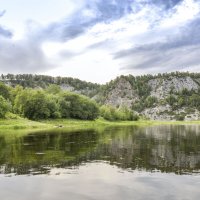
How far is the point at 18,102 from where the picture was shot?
524 feet

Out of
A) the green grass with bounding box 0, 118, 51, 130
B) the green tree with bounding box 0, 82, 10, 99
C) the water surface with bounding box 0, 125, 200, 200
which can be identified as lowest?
the water surface with bounding box 0, 125, 200, 200

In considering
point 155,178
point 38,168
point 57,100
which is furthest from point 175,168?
point 57,100

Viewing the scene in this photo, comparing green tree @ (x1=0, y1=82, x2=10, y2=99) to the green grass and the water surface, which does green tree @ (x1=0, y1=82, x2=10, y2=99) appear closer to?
the green grass

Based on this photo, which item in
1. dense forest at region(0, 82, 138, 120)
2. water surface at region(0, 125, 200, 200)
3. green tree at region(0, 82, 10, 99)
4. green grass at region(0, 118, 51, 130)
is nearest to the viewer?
water surface at region(0, 125, 200, 200)

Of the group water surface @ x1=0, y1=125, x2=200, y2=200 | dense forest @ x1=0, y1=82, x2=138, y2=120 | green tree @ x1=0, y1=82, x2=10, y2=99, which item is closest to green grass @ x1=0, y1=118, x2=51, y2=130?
dense forest @ x1=0, y1=82, x2=138, y2=120

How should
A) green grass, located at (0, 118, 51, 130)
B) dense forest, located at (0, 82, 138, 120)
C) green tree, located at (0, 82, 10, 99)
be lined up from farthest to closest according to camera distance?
green tree, located at (0, 82, 10, 99) → dense forest, located at (0, 82, 138, 120) → green grass, located at (0, 118, 51, 130)

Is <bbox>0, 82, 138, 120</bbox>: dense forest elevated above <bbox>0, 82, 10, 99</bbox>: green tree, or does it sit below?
below

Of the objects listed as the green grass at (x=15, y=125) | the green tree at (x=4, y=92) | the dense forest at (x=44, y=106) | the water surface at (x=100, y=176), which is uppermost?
the green tree at (x=4, y=92)

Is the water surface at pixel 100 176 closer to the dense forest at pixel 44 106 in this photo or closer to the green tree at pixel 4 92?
the dense forest at pixel 44 106

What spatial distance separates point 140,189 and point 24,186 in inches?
333

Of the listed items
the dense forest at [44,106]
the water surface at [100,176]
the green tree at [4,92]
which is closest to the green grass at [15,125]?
the dense forest at [44,106]

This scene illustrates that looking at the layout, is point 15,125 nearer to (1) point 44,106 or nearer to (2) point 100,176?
(1) point 44,106

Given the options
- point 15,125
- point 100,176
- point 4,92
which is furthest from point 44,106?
point 100,176

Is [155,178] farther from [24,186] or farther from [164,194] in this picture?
[24,186]
